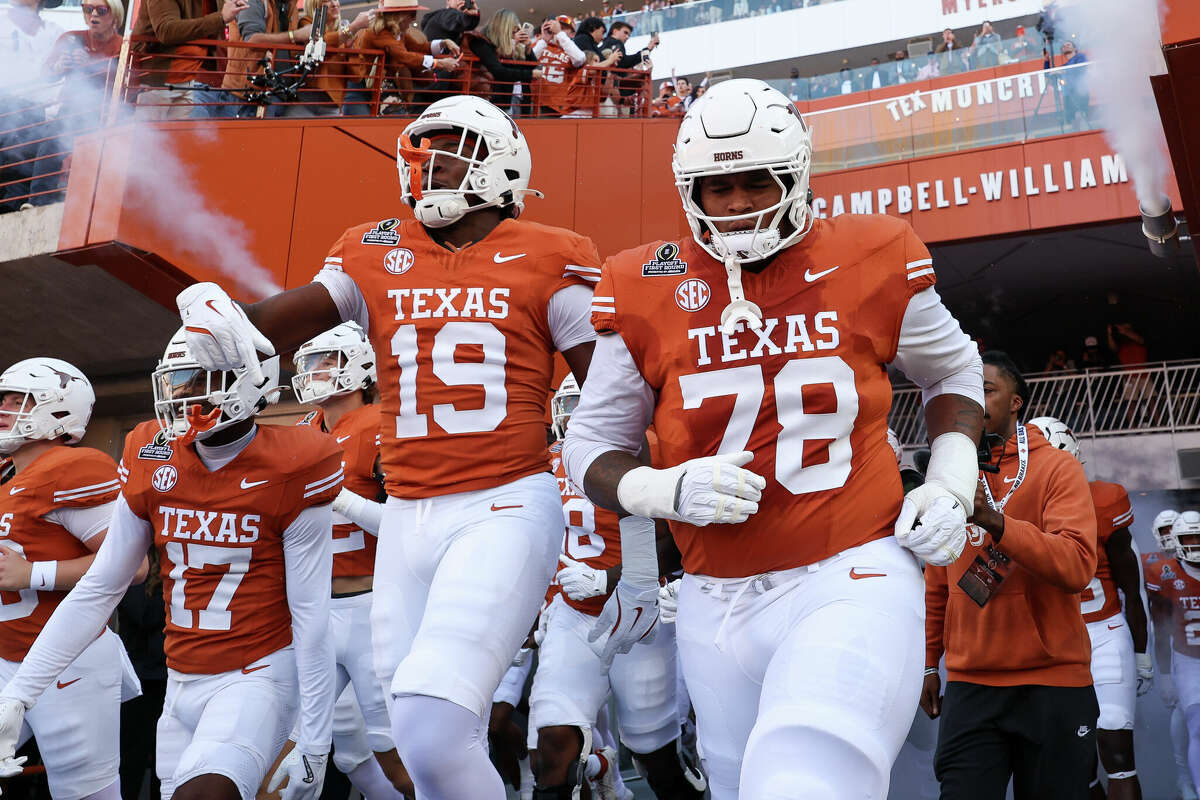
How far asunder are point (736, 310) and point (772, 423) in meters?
0.27

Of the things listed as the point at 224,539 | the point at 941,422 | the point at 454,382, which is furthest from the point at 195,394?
the point at 941,422

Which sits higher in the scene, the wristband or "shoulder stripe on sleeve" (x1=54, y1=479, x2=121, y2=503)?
"shoulder stripe on sleeve" (x1=54, y1=479, x2=121, y2=503)

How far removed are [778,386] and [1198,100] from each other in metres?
2.68

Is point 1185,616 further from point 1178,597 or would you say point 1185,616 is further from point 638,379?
point 638,379

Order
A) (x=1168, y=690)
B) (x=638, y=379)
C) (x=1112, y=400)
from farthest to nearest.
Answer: (x=1112, y=400)
(x=1168, y=690)
(x=638, y=379)

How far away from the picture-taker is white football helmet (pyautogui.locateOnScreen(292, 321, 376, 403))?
6.36 meters

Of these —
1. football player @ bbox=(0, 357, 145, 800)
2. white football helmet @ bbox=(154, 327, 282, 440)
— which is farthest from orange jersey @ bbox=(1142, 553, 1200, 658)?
football player @ bbox=(0, 357, 145, 800)

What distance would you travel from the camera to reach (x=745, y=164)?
2.71 m

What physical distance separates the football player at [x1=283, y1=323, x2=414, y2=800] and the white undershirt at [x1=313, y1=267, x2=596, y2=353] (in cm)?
180

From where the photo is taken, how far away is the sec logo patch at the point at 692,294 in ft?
9.01

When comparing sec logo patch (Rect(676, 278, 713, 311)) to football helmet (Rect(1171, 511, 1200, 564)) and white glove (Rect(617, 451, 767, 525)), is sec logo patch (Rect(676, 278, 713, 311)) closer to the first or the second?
white glove (Rect(617, 451, 767, 525))

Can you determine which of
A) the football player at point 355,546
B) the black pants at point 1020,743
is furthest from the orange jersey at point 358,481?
the black pants at point 1020,743

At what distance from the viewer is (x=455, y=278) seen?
3488mm

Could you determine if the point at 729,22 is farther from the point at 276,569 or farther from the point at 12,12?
the point at 276,569
